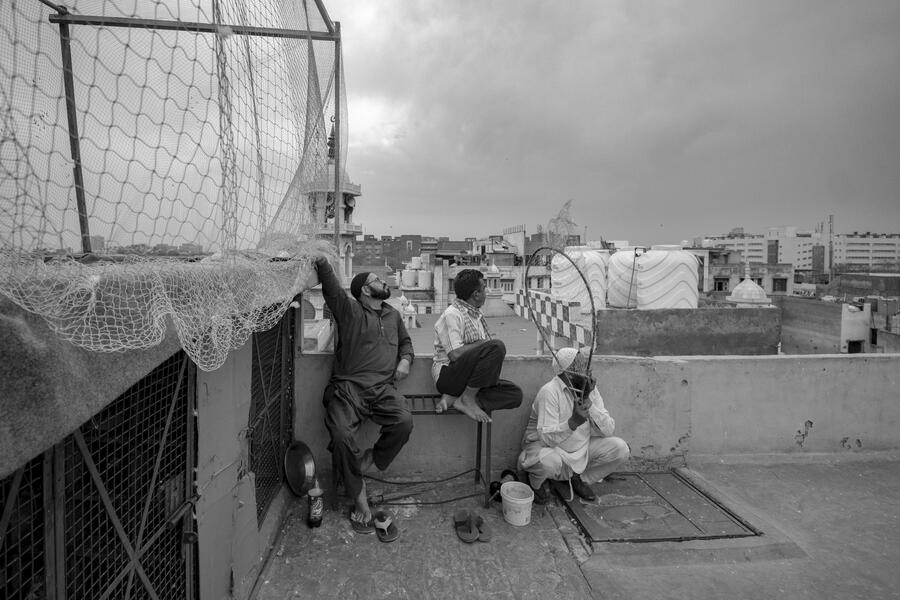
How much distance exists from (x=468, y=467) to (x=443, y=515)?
0.57m

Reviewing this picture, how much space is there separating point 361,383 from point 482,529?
120 centimetres

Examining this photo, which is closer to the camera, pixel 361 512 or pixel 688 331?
pixel 361 512

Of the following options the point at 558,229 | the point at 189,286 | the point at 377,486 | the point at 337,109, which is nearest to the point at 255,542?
the point at 377,486

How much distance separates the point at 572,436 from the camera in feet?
10.9

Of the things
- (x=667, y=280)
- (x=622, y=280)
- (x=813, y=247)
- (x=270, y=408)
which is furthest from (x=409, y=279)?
(x=813, y=247)

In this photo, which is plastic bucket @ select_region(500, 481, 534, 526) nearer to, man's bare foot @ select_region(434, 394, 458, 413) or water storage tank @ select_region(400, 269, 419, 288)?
man's bare foot @ select_region(434, 394, 458, 413)

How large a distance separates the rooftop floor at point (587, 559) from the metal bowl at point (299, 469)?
0.21 m

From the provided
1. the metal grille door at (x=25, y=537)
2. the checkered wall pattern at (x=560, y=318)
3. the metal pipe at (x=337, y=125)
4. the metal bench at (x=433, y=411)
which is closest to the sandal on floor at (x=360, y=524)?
the metal bench at (x=433, y=411)

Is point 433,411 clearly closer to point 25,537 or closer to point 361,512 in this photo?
point 361,512

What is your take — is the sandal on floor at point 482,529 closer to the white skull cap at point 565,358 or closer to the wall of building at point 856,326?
the white skull cap at point 565,358

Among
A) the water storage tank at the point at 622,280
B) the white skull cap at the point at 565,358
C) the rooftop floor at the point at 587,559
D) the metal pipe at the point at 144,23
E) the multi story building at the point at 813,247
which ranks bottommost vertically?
the rooftop floor at the point at 587,559

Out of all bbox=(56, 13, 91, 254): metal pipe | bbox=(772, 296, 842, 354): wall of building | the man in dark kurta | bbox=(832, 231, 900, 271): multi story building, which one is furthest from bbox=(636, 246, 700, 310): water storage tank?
bbox=(832, 231, 900, 271): multi story building

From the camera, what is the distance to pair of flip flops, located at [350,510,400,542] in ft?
9.79

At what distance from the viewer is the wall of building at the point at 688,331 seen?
8438mm
